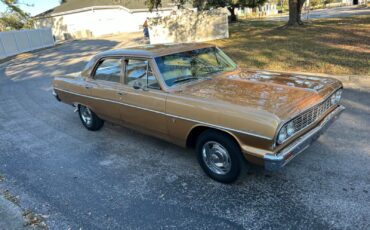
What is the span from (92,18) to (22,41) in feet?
40.7

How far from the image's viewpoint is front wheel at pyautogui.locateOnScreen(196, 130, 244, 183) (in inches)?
137

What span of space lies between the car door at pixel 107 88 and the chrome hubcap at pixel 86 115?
37 centimetres

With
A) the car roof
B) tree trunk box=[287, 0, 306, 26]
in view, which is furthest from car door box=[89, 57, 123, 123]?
tree trunk box=[287, 0, 306, 26]

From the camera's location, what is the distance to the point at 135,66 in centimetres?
455

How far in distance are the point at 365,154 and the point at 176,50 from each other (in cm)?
294

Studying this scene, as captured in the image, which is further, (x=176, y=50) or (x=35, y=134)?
(x=35, y=134)

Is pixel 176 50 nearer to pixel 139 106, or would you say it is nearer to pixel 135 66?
pixel 135 66

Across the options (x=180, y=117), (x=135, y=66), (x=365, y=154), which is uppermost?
(x=135, y=66)

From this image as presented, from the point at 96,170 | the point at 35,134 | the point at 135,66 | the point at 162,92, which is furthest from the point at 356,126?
the point at 35,134

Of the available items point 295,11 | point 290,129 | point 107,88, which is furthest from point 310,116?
point 295,11

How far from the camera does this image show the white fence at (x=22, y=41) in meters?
23.2

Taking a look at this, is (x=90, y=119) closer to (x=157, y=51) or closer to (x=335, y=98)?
(x=157, y=51)

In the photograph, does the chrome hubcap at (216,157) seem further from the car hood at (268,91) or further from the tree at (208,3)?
the tree at (208,3)

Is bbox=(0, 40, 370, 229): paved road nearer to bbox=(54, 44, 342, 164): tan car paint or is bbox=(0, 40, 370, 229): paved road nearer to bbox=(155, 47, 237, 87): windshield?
bbox=(54, 44, 342, 164): tan car paint
